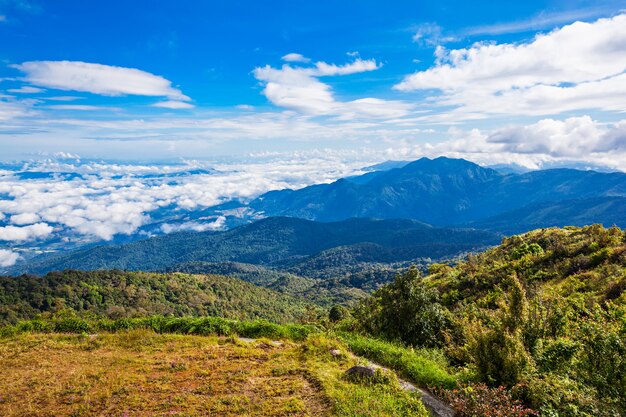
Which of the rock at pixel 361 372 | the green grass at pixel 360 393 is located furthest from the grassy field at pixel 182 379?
the rock at pixel 361 372

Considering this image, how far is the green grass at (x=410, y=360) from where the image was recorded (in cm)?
1371

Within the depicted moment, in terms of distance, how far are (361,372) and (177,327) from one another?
12786 millimetres

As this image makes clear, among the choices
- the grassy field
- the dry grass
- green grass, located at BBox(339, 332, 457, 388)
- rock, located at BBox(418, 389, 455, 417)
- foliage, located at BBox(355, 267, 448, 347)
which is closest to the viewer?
rock, located at BBox(418, 389, 455, 417)

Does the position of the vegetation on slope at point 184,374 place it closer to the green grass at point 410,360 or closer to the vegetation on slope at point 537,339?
the green grass at point 410,360

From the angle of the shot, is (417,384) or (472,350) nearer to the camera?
(472,350)

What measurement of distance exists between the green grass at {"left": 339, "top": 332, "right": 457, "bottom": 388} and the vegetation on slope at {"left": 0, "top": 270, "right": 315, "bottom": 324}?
68.7 metres

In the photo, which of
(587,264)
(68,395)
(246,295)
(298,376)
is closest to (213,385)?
(298,376)

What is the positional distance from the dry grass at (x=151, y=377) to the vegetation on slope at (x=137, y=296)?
68497 millimetres

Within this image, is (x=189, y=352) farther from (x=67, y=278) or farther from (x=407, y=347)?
(x=67, y=278)

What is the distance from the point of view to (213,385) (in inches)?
531

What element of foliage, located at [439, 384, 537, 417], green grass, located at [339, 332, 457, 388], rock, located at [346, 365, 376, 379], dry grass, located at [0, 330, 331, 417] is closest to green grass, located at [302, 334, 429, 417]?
rock, located at [346, 365, 376, 379]

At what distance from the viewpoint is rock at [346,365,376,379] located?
13.3m

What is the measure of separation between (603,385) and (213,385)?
13003mm

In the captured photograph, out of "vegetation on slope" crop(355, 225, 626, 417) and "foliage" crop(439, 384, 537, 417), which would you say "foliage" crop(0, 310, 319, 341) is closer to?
"vegetation on slope" crop(355, 225, 626, 417)
